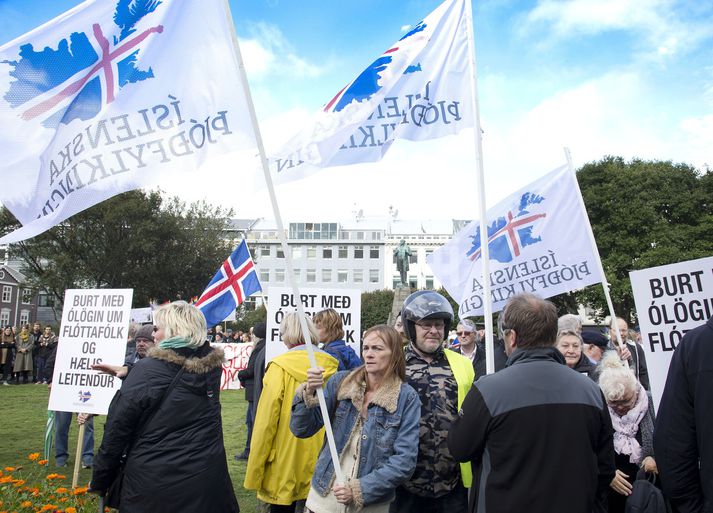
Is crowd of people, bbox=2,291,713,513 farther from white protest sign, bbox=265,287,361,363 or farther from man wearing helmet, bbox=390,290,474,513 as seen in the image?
white protest sign, bbox=265,287,361,363

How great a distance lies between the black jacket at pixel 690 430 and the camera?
297 cm

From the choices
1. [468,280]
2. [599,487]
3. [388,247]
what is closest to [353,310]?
[468,280]

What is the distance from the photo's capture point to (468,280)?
25.8 feet

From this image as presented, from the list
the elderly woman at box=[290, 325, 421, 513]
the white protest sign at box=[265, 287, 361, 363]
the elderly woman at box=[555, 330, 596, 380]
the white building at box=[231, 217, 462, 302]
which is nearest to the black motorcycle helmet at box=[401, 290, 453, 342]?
the elderly woman at box=[290, 325, 421, 513]

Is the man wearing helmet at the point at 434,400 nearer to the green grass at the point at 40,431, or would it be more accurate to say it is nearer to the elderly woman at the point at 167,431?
the elderly woman at the point at 167,431

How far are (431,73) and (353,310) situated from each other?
3.89 metres

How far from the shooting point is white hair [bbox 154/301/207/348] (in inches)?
158

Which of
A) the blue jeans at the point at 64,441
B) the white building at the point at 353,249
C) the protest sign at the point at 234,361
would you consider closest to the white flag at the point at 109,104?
the blue jeans at the point at 64,441

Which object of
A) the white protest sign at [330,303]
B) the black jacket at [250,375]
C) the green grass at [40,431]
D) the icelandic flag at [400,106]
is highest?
the icelandic flag at [400,106]

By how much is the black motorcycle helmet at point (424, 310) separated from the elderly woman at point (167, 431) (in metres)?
1.29

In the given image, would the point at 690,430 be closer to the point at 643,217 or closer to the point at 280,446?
the point at 280,446

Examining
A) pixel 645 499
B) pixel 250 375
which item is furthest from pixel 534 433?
pixel 250 375

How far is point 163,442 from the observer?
3.92m

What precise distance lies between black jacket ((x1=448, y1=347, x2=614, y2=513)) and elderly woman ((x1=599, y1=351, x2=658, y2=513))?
144 centimetres
